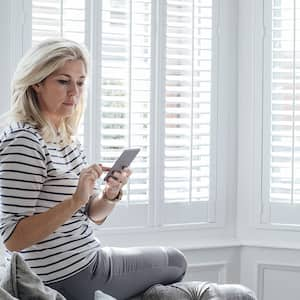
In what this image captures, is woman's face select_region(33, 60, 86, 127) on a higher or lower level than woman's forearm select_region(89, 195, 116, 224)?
higher

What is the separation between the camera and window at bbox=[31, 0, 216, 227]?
2928 millimetres

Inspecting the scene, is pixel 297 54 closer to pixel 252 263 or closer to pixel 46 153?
pixel 252 263

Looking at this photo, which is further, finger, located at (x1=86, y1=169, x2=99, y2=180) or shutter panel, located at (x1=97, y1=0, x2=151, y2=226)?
shutter panel, located at (x1=97, y1=0, x2=151, y2=226)

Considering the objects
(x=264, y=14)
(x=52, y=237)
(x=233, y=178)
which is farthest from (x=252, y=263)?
(x=52, y=237)

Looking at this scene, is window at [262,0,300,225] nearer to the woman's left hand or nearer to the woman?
the woman

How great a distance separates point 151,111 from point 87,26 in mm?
480

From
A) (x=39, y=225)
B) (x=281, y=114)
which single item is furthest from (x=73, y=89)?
(x=281, y=114)

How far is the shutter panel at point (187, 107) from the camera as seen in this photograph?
3.07 meters

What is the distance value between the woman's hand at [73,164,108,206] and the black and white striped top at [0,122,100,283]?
10 cm

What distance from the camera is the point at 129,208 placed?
3023 mm

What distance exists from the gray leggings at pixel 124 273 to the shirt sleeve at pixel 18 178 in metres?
0.25

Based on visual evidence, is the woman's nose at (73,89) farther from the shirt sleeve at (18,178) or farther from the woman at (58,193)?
the shirt sleeve at (18,178)

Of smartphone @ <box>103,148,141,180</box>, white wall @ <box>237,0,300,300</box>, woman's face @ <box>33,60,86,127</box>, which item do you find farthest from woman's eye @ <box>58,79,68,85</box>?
white wall @ <box>237,0,300,300</box>

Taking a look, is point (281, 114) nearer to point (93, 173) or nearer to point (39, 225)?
point (93, 173)
